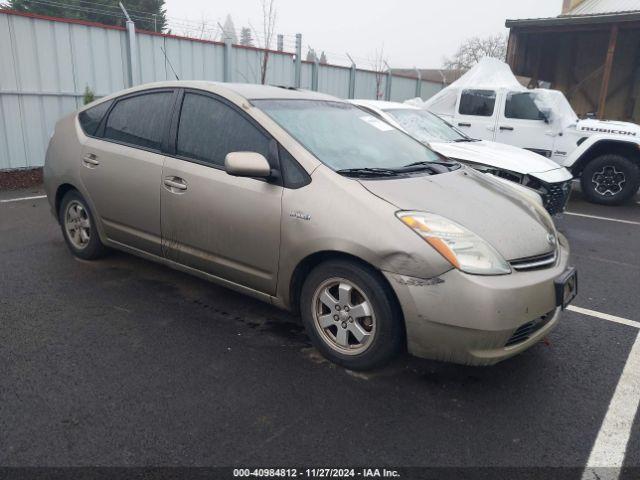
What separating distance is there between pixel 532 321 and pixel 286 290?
1.41 meters

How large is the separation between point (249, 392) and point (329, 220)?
1029mm

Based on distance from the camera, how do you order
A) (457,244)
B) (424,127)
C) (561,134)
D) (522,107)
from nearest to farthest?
(457,244) → (424,127) → (561,134) → (522,107)

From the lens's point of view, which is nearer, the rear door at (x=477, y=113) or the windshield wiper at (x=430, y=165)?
the windshield wiper at (x=430, y=165)

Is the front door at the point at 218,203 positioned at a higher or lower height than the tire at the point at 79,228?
higher

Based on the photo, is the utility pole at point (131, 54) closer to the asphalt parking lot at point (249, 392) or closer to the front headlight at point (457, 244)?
the asphalt parking lot at point (249, 392)

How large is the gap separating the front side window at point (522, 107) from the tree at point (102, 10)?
23.8 feet

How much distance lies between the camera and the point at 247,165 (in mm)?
3129

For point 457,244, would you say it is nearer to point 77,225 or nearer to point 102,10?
point 77,225

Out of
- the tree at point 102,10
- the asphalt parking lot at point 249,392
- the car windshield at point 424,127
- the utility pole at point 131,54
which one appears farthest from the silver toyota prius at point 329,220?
the tree at point 102,10

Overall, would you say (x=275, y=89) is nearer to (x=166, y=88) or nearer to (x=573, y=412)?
(x=166, y=88)

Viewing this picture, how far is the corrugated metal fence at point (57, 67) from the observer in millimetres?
8375

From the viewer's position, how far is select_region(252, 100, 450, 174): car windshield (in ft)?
11.0

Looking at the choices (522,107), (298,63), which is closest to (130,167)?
(522,107)

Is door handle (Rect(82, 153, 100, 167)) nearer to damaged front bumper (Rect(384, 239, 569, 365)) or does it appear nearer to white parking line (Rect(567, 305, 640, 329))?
damaged front bumper (Rect(384, 239, 569, 365))
